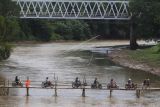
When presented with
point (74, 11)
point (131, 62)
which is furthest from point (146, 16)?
point (131, 62)

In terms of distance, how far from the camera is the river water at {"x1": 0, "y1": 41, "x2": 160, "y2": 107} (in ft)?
170

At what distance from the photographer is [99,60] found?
9388 centimetres

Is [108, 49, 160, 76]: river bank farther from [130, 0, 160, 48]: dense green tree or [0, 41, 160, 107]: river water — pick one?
[130, 0, 160, 48]: dense green tree

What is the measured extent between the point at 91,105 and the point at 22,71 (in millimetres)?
26862

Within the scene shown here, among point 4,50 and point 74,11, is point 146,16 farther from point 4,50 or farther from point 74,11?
point 4,50

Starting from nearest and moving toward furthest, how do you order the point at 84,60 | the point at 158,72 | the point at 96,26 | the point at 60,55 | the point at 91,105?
the point at 91,105
the point at 158,72
the point at 84,60
the point at 60,55
the point at 96,26

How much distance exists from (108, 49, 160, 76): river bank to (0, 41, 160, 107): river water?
1508mm

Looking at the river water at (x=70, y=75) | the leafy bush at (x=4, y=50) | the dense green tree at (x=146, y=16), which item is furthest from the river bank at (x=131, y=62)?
the leafy bush at (x=4, y=50)

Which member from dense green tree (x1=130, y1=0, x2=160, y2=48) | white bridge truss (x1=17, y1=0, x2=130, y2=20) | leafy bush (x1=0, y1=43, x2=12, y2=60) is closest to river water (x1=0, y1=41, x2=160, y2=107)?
leafy bush (x1=0, y1=43, x2=12, y2=60)

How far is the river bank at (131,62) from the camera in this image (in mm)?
78925

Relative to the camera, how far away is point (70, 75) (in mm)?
72375

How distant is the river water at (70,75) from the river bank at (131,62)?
1.51 metres

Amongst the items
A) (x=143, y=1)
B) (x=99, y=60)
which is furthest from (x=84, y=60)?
(x=143, y=1)

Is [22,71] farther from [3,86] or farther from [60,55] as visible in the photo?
[60,55]
